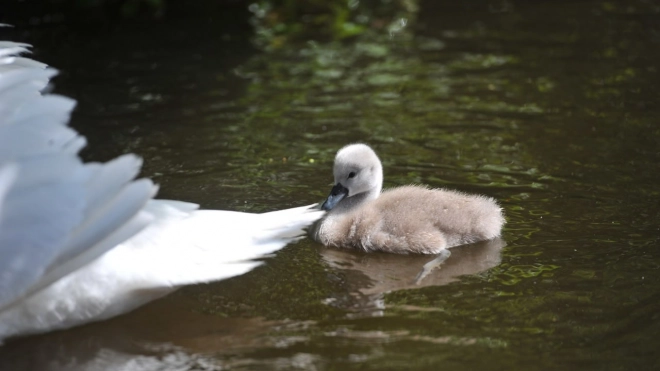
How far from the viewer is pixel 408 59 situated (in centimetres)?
869

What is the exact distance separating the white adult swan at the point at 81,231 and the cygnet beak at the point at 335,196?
0.91 meters

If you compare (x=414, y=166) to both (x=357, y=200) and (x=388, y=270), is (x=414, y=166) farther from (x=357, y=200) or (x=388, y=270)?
(x=388, y=270)

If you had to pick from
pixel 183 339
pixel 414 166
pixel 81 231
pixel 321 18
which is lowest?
pixel 183 339

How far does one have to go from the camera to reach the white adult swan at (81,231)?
132 inches

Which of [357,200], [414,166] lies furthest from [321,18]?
[357,200]

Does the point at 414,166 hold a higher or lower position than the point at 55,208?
lower

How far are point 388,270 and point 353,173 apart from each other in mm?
630

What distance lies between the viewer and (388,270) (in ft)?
15.0

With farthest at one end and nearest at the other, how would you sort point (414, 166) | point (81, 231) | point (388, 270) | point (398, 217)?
point (414, 166)
point (398, 217)
point (388, 270)
point (81, 231)

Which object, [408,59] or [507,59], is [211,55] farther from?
[507,59]

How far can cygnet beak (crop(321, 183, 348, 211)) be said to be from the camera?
16.1ft

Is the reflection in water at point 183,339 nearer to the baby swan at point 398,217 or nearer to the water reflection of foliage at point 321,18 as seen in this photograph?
the baby swan at point 398,217

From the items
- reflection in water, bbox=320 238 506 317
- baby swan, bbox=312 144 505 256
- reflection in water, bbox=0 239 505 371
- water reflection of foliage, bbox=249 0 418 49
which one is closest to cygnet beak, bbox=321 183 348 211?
baby swan, bbox=312 144 505 256

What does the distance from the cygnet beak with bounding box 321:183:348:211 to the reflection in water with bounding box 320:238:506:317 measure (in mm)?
216
